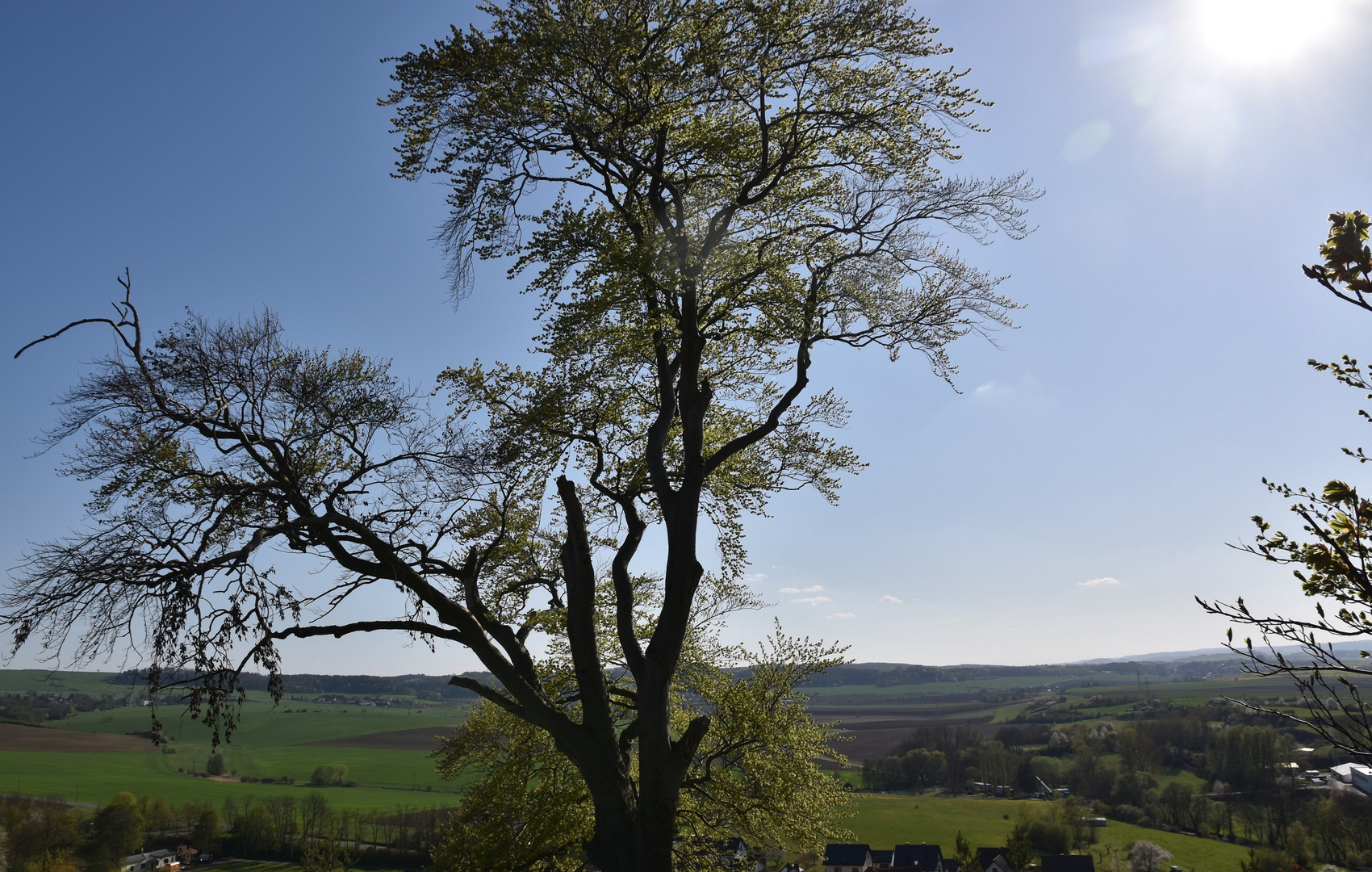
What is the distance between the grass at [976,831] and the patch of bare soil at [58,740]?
7372cm

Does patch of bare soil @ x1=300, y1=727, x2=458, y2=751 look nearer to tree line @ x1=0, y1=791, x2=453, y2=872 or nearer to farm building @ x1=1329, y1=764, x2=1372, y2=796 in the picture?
tree line @ x1=0, y1=791, x2=453, y2=872

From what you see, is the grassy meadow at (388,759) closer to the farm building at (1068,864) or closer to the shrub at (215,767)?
the shrub at (215,767)

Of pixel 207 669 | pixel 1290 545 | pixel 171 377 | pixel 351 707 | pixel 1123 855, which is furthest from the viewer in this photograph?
pixel 351 707

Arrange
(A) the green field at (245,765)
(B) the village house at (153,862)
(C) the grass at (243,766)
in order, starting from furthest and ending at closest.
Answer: (A) the green field at (245,765) < (C) the grass at (243,766) < (B) the village house at (153,862)

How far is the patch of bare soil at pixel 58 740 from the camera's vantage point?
80.6 metres

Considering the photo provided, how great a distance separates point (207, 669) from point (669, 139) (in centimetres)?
674

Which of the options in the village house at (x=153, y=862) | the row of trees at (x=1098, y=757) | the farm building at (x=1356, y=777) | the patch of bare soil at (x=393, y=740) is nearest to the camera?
the village house at (x=153, y=862)

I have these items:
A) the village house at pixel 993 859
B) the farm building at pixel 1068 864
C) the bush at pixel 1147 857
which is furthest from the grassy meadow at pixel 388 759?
the farm building at pixel 1068 864

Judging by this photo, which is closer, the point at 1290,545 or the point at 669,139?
the point at 1290,545

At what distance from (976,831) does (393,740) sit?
68.2 m

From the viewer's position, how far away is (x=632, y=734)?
9000mm

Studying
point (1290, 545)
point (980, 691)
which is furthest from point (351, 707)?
point (1290, 545)

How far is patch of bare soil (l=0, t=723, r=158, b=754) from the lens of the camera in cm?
8056

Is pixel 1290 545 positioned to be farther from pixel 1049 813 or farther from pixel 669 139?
pixel 1049 813
